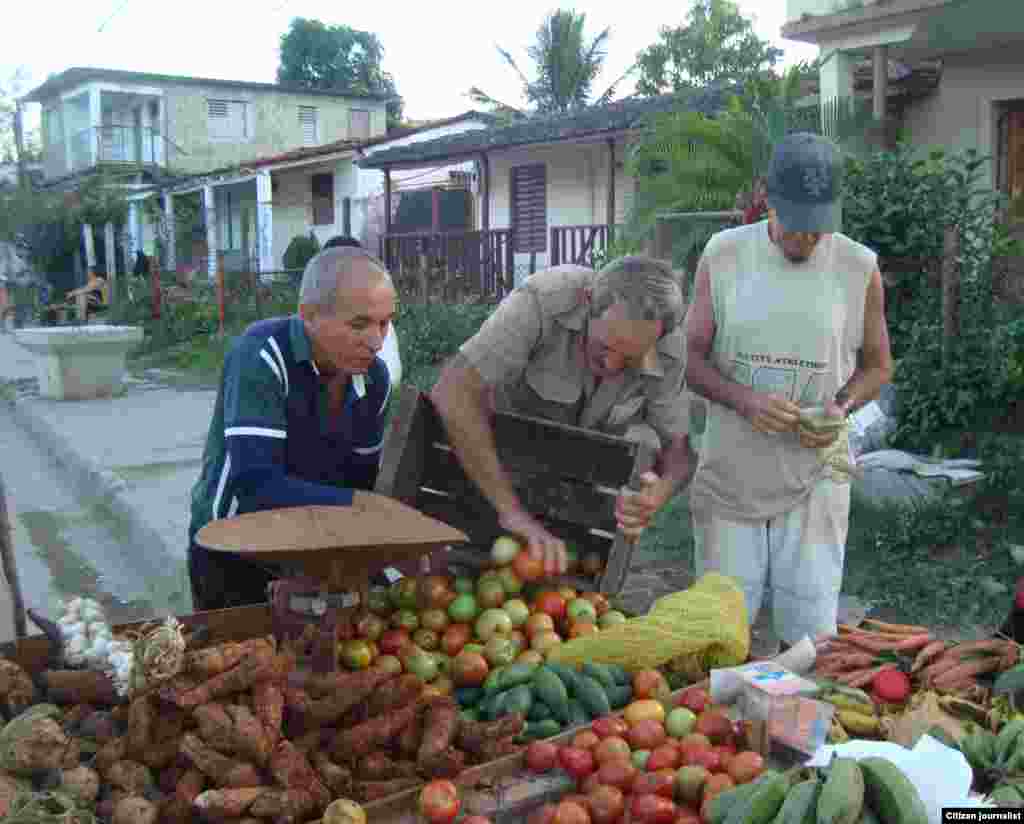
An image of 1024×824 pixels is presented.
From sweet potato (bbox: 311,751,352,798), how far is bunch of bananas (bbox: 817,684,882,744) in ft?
3.29

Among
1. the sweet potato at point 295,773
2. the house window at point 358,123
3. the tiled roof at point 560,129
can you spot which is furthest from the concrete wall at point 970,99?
the house window at point 358,123

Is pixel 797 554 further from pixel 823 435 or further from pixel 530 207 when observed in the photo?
pixel 530 207

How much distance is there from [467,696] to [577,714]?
0.28 m

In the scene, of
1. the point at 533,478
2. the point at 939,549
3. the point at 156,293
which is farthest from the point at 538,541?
the point at 156,293

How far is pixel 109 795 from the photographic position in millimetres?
1910

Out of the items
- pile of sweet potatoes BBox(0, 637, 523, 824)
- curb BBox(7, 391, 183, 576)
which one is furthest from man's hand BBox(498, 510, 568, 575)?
curb BBox(7, 391, 183, 576)

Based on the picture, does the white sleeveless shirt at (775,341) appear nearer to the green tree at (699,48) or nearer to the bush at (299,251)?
the bush at (299,251)

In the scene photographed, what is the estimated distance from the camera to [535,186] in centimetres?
1820

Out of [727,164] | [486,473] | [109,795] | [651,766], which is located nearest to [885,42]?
[727,164]

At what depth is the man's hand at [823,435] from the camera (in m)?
2.93

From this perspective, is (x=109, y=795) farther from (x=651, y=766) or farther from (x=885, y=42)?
(x=885, y=42)

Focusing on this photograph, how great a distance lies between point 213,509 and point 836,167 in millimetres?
1902

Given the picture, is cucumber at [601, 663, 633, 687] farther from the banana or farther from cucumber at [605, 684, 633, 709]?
the banana

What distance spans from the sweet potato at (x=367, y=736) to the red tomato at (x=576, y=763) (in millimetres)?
328
